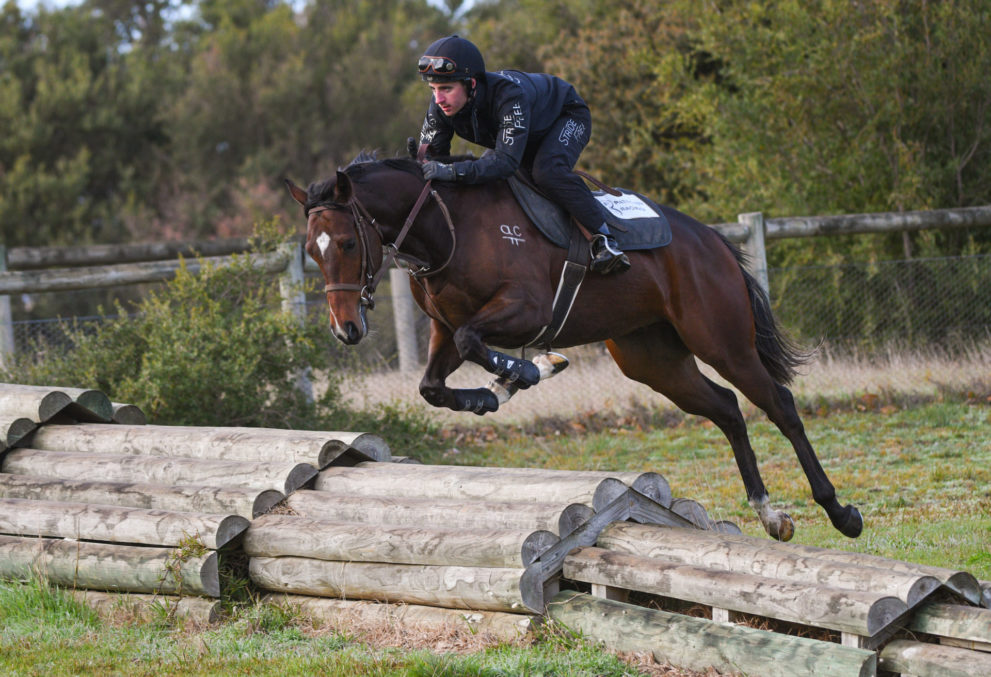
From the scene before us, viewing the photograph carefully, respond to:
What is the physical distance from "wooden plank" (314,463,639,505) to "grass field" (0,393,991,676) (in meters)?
0.63

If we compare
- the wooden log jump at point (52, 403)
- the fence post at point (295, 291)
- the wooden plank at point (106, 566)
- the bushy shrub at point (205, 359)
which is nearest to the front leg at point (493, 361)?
the wooden plank at point (106, 566)

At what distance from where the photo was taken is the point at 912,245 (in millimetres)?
12344

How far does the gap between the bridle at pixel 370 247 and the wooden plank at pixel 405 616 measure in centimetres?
127

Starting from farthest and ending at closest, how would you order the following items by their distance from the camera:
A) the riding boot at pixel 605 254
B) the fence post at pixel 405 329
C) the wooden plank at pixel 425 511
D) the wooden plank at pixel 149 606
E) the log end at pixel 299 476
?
the fence post at pixel 405 329
the riding boot at pixel 605 254
the log end at pixel 299 476
the wooden plank at pixel 149 606
the wooden plank at pixel 425 511

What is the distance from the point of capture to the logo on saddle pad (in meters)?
5.29

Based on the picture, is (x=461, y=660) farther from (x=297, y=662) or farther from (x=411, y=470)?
(x=411, y=470)

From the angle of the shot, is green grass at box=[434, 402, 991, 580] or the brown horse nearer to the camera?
the brown horse

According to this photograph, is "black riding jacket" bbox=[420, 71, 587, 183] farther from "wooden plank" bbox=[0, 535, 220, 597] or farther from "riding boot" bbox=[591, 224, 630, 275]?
"wooden plank" bbox=[0, 535, 220, 597]

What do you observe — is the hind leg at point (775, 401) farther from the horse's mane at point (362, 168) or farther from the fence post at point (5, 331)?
the fence post at point (5, 331)

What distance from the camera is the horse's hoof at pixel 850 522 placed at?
526 centimetres

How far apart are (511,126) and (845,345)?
771 cm

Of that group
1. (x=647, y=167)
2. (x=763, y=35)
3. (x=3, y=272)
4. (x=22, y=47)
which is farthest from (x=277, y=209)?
(x=3, y=272)

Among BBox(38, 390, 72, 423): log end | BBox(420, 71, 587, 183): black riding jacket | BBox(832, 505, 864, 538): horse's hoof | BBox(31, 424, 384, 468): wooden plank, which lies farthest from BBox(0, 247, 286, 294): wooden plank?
BBox(832, 505, 864, 538): horse's hoof

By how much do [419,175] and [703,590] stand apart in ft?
7.61
